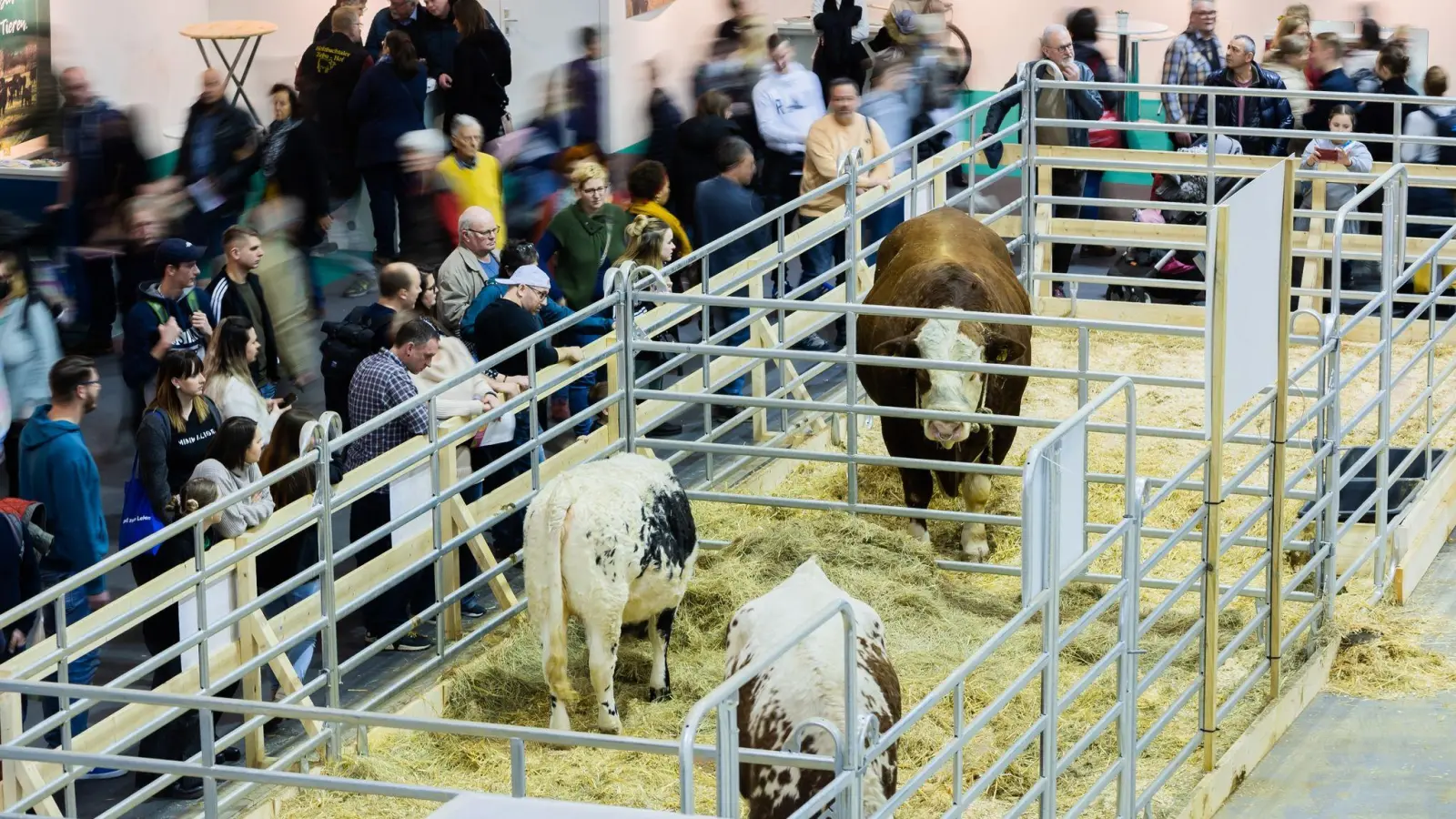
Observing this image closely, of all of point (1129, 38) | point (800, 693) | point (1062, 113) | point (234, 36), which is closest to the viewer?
point (800, 693)

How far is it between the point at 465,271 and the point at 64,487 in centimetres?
272

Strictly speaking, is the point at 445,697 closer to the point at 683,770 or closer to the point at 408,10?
the point at 683,770

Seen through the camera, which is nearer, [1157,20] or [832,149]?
[832,149]

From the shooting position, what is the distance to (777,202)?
562 inches

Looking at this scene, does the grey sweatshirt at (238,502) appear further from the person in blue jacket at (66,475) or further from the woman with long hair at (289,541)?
the person in blue jacket at (66,475)

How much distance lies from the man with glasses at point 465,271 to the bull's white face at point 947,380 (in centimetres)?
238

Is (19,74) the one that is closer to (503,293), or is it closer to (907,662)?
(503,293)

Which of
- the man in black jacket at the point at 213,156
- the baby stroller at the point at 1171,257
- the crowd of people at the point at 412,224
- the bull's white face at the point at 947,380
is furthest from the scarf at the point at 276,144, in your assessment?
the baby stroller at the point at 1171,257

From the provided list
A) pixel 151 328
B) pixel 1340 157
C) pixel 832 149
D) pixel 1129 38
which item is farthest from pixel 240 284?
pixel 1129 38

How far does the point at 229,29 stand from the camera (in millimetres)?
14711

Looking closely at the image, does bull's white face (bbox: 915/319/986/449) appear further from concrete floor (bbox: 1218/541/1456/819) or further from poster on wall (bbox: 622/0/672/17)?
poster on wall (bbox: 622/0/672/17)

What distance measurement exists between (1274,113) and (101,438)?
25.7ft

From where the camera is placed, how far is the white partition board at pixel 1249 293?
7.22 m

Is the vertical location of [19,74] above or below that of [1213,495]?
above
